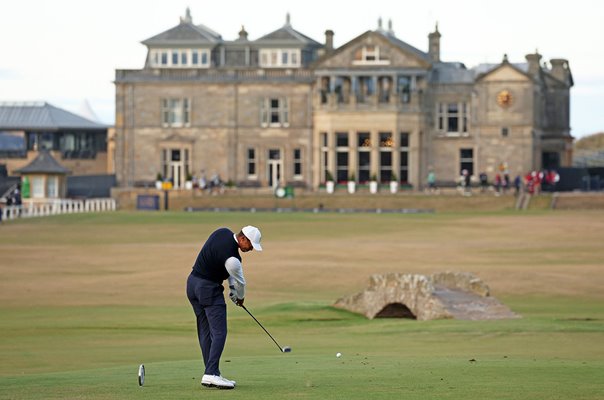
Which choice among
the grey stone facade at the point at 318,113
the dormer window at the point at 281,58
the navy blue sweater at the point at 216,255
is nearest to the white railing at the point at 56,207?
the grey stone facade at the point at 318,113

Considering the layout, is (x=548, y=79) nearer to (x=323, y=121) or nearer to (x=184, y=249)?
(x=323, y=121)

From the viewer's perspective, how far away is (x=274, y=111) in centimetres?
10744

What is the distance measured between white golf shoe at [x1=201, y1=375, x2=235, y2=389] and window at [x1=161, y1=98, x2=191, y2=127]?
291ft

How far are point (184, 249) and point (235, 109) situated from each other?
4792 cm

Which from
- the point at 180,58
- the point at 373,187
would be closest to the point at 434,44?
the point at 373,187

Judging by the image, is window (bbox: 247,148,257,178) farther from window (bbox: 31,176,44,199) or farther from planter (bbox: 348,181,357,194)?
window (bbox: 31,176,44,199)

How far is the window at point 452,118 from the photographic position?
4171 inches

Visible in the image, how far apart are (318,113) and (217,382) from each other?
285 ft

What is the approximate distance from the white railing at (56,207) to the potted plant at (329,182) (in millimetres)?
12858

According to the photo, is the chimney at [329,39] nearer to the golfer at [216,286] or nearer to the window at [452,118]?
the window at [452,118]

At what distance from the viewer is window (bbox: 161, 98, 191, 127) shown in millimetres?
108000

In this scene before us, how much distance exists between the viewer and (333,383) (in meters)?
20.0

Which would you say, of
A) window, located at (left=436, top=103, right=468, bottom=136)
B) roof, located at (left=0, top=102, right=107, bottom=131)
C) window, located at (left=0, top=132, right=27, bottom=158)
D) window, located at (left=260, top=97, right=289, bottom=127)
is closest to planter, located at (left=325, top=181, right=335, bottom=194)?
window, located at (left=260, top=97, right=289, bottom=127)

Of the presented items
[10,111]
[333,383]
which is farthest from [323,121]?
[333,383]
